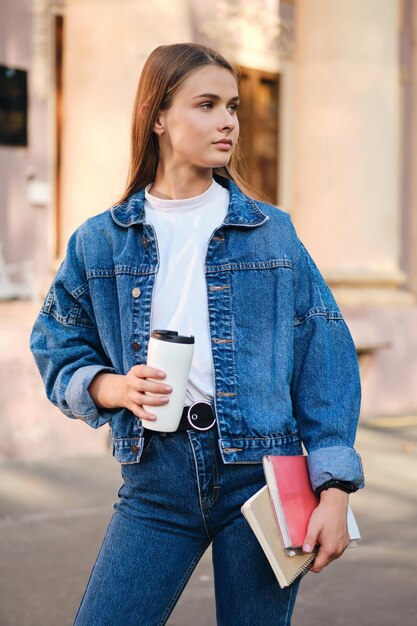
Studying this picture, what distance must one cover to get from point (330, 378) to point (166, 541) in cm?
51

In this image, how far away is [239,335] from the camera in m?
2.34

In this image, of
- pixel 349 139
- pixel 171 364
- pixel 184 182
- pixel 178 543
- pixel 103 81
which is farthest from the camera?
pixel 349 139

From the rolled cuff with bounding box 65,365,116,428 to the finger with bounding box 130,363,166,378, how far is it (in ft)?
0.70

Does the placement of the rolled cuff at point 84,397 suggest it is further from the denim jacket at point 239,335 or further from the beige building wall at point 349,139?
the beige building wall at point 349,139

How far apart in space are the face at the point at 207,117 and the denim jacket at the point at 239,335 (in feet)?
0.42

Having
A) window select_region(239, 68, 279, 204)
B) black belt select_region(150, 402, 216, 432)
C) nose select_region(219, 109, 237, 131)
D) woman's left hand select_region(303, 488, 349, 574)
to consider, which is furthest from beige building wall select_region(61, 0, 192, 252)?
woman's left hand select_region(303, 488, 349, 574)

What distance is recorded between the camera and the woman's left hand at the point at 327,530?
2.24 meters

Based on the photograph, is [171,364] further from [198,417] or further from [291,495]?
[291,495]

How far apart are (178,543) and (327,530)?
327 millimetres

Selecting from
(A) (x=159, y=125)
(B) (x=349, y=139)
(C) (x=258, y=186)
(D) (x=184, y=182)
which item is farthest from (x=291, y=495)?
(B) (x=349, y=139)

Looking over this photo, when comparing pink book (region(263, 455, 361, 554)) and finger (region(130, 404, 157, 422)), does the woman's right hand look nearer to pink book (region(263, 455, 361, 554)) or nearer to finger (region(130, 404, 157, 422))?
finger (region(130, 404, 157, 422))

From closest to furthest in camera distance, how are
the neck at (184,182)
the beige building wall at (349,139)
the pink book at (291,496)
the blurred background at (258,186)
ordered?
1. the pink book at (291,496)
2. the neck at (184,182)
3. the blurred background at (258,186)
4. the beige building wall at (349,139)

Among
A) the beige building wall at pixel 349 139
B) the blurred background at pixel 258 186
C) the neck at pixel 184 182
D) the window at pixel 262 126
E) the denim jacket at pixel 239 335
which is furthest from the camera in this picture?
the window at pixel 262 126

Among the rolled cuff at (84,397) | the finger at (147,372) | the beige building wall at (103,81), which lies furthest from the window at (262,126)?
the finger at (147,372)
